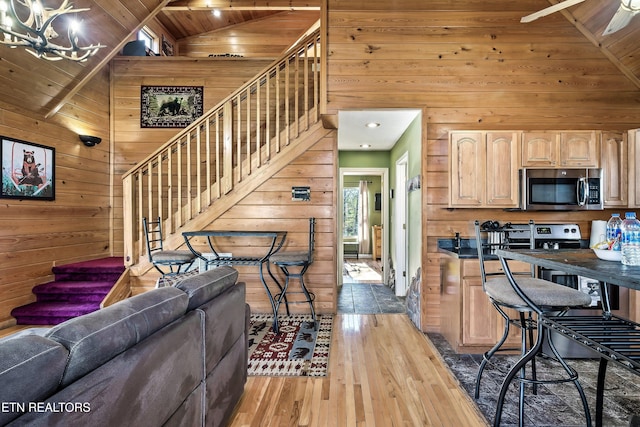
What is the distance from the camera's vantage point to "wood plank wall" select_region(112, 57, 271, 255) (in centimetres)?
482

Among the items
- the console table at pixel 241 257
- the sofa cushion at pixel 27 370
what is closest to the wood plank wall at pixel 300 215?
the console table at pixel 241 257

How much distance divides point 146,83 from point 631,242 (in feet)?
19.2

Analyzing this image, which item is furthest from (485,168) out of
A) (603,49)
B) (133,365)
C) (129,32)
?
(129,32)

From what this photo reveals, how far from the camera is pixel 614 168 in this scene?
3.11m

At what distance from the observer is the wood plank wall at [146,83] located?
4.82 metres

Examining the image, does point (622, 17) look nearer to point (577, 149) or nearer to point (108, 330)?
point (577, 149)

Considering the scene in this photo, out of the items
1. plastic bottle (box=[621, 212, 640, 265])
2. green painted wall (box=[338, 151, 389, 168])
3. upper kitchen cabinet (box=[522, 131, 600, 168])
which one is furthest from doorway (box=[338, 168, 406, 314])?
plastic bottle (box=[621, 212, 640, 265])

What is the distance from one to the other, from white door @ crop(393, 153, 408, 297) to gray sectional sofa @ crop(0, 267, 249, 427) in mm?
3388

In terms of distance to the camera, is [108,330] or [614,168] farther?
[614,168]

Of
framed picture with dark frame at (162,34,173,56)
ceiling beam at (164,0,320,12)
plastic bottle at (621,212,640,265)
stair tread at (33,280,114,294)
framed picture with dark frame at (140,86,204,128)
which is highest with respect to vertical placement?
ceiling beam at (164,0,320,12)

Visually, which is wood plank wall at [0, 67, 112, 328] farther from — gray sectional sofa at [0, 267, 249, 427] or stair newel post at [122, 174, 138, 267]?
gray sectional sofa at [0, 267, 249, 427]

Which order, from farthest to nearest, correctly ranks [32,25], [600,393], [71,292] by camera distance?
[71,292] → [32,25] → [600,393]

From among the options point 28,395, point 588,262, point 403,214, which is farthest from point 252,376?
point 403,214

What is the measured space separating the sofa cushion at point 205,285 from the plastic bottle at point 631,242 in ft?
6.51
